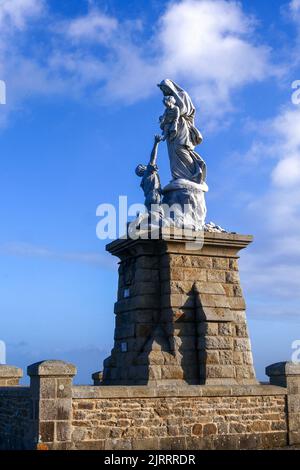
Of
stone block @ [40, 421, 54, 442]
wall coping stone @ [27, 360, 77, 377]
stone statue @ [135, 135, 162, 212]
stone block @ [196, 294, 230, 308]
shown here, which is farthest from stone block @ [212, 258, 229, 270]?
stone block @ [40, 421, 54, 442]

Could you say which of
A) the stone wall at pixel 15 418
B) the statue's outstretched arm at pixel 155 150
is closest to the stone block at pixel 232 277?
the statue's outstretched arm at pixel 155 150

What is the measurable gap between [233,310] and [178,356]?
1632 mm

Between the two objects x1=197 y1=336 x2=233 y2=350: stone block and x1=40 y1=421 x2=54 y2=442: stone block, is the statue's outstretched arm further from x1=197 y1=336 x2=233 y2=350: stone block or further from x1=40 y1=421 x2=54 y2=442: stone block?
x1=40 y1=421 x2=54 y2=442: stone block

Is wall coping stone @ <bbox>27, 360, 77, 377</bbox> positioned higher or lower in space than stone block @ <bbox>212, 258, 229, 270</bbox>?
lower

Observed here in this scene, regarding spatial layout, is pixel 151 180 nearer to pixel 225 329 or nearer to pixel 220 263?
pixel 220 263

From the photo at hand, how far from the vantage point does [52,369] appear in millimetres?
10492

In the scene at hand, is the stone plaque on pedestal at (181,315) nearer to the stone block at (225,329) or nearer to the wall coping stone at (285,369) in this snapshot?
the stone block at (225,329)

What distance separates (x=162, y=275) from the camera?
13055mm

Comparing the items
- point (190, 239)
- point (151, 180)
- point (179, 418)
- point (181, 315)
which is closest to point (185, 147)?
point (151, 180)

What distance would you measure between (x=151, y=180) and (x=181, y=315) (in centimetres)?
304

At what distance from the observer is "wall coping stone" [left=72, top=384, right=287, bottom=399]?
10.8 meters

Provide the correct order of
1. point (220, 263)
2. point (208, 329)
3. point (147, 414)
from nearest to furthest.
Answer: point (147, 414), point (208, 329), point (220, 263)

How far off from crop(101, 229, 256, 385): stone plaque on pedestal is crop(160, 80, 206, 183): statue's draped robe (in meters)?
1.58
